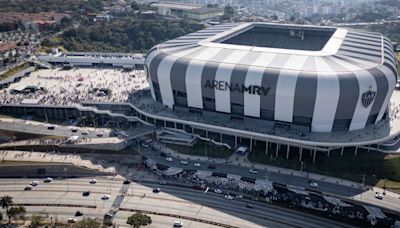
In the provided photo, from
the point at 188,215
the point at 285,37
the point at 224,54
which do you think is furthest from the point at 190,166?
the point at 285,37

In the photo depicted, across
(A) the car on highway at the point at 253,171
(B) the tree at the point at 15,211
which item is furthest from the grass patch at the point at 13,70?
(A) the car on highway at the point at 253,171

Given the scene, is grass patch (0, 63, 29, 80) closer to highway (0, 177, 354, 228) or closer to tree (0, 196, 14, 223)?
highway (0, 177, 354, 228)

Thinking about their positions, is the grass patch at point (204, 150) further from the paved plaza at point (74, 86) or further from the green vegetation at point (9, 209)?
the green vegetation at point (9, 209)

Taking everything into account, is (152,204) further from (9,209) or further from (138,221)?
(9,209)

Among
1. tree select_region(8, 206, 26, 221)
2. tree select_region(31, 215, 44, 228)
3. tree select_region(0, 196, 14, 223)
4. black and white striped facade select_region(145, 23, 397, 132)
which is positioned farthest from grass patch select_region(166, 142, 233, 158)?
tree select_region(0, 196, 14, 223)

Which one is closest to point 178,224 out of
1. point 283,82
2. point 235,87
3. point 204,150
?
point 204,150
